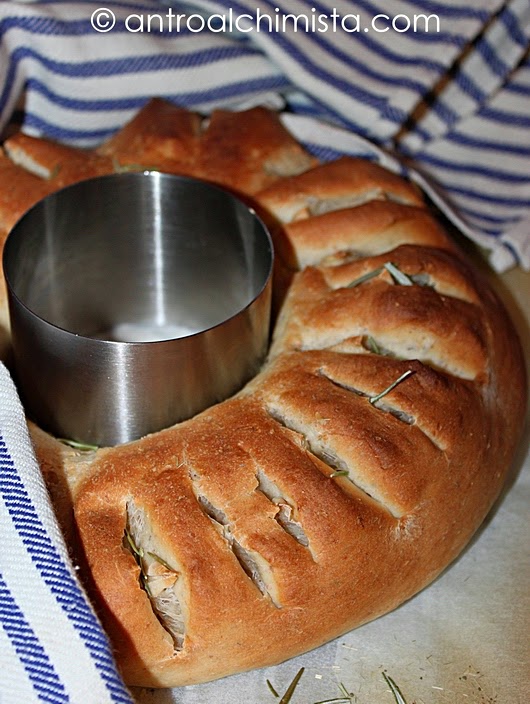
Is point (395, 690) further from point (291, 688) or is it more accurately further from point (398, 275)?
point (398, 275)

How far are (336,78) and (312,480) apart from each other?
43.6 inches

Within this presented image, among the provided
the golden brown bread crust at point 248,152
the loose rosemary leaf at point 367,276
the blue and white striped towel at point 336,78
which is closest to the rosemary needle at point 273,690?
the loose rosemary leaf at point 367,276

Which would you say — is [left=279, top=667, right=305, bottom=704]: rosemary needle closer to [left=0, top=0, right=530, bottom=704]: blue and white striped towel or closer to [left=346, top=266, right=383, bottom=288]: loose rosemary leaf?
[left=346, top=266, right=383, bottom=288]: loose rosemary leaf

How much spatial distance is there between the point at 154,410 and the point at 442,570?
0.54 metres

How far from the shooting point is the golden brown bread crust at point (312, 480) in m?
1.35

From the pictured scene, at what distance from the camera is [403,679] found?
4.83 feet

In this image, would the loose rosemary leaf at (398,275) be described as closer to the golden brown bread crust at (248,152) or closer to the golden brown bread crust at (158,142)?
the golden brown bread crust at (248,152)

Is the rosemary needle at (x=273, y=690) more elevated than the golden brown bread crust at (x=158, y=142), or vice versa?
the golden brown bread crust at (x=158, y=142)

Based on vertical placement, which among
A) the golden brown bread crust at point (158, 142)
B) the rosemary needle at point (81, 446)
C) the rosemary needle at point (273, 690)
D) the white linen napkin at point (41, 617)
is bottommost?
the rosemary needle at point (273, 690)

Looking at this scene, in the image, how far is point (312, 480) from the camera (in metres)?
1.42

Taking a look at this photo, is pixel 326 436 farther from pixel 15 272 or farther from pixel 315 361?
pixel 15 272

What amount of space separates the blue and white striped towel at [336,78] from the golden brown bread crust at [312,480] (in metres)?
0.56

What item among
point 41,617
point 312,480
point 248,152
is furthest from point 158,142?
point 41,617

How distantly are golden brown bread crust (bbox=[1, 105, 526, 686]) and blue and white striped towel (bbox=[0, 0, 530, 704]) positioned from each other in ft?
1.84
